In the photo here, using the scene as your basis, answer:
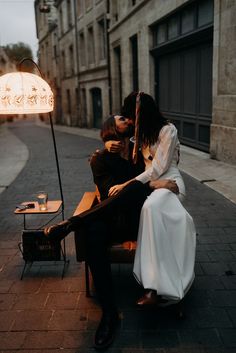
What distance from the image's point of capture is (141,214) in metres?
3.21

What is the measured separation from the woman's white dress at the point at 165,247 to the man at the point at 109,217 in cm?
20

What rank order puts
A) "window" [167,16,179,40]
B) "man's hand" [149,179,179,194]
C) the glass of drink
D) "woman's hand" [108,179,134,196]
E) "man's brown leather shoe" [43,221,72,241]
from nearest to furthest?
"man's brown leather shoe" [43,221,72,241], "man's hand" [149,179,179,194], "woman's hand" [108,179,134,196], the glass of drink, "window" [167,16,179,40]

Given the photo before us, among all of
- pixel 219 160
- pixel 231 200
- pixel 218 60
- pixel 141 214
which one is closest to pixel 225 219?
pixel 231 200

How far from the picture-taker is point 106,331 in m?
2.92

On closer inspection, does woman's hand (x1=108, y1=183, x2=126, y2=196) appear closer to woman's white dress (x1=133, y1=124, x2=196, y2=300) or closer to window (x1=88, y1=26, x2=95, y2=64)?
woman's white dress (x1=133, y1=124, x2=196, y2=300)

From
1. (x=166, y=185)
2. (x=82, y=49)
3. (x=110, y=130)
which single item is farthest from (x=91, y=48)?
(x=166, y=185)

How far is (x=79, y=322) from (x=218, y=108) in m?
7.86

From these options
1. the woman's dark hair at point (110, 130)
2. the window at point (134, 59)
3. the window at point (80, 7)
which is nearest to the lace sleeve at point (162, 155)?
the woman's dark hair at point (110, 130)

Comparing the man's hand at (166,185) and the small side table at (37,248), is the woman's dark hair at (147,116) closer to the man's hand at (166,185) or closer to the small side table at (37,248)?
the man's hand at (166,185)

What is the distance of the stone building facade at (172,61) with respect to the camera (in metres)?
9.40

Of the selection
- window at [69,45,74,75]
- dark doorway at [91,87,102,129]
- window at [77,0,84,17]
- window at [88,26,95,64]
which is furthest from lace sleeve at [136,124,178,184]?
window at [69,45,74,75]

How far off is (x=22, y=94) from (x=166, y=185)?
6.10 ft

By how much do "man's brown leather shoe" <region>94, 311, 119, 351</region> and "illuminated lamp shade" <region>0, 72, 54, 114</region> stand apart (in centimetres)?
232

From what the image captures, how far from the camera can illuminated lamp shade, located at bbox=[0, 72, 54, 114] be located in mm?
4035
